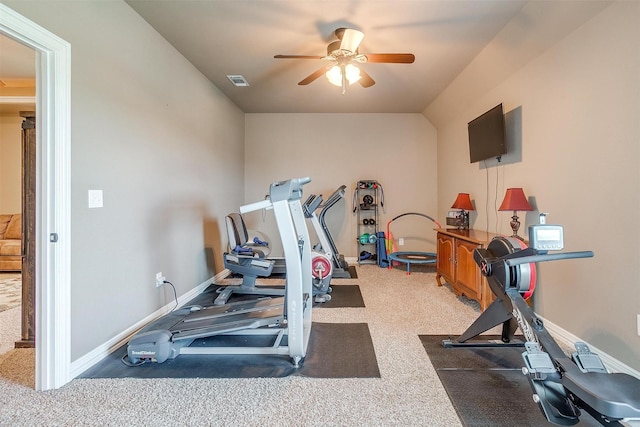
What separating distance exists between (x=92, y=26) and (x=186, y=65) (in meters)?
1.38

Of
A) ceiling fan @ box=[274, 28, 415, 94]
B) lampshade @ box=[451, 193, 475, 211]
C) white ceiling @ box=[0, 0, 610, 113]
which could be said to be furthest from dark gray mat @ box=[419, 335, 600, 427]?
white ceiling @ box=[0, 0, 610, 113]

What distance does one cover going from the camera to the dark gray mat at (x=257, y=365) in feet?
6.66

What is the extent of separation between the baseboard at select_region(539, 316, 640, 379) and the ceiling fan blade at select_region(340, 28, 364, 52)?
122 inches

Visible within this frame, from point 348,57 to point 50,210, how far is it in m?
2.72

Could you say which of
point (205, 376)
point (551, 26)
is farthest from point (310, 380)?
point (551, 26)

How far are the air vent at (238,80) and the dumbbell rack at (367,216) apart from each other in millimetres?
2564

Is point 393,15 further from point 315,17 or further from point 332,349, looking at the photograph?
point 332,349

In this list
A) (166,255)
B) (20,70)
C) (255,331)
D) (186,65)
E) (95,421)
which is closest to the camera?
(95,421)

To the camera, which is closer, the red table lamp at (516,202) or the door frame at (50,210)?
the door frame at (50,210)

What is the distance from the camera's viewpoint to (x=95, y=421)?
159 cm

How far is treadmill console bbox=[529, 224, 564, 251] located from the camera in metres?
1.71

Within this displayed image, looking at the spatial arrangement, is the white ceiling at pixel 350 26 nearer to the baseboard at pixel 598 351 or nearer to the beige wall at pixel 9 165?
the beige wall at pixel 9 165

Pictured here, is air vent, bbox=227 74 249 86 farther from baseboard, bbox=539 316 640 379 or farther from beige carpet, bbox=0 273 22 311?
baseboard, bbox=539 316 640 379

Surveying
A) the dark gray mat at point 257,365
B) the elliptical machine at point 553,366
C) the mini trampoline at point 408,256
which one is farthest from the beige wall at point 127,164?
the mini trampoline at point 408,256
